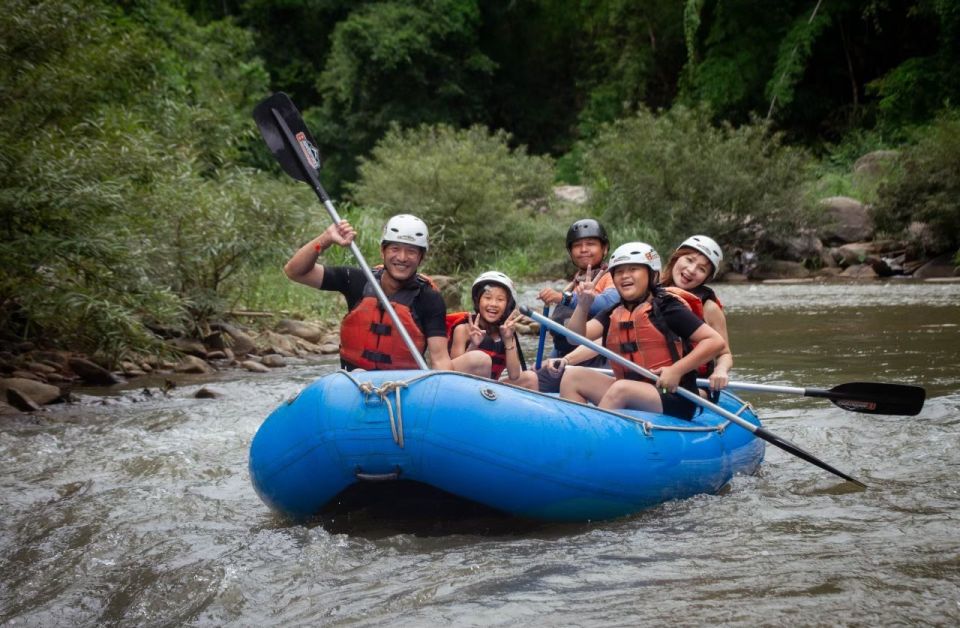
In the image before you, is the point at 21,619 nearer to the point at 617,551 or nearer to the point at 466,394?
the point at 466,394

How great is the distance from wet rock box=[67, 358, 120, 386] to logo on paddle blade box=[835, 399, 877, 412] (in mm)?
5363

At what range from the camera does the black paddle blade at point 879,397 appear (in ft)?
16.4

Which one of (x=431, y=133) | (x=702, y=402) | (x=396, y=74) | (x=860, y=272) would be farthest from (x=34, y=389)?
(x=396, y=74)

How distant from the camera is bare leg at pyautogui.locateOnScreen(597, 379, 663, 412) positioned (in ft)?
14.8

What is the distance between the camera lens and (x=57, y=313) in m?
6.75

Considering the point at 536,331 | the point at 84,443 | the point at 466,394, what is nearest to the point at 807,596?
the point at 466,394

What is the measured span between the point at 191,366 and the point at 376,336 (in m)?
4.34

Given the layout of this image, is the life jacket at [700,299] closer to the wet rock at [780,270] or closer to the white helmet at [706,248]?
the white helmet at [706,248]

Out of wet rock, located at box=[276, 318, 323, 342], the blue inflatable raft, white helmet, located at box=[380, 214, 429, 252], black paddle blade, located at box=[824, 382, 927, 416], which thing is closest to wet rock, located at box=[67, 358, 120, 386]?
wet rock, located at box=[276, 318, 323, 342]

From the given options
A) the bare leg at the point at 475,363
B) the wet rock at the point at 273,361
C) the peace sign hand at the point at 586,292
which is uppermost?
the peace sign hand at the point at 586,292

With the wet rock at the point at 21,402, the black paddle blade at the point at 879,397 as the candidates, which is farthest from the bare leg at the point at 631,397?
the wet rock at the point at 21,402

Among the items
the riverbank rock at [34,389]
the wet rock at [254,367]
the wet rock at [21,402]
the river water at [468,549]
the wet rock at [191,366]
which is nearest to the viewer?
the river water at [468,549]

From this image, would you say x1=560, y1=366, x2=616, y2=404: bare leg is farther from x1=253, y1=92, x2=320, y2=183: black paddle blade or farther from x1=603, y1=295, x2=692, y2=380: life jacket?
x1=253, y1=92, x2=320, y2=183: black paddle blade

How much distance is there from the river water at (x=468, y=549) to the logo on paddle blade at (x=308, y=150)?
162cm
